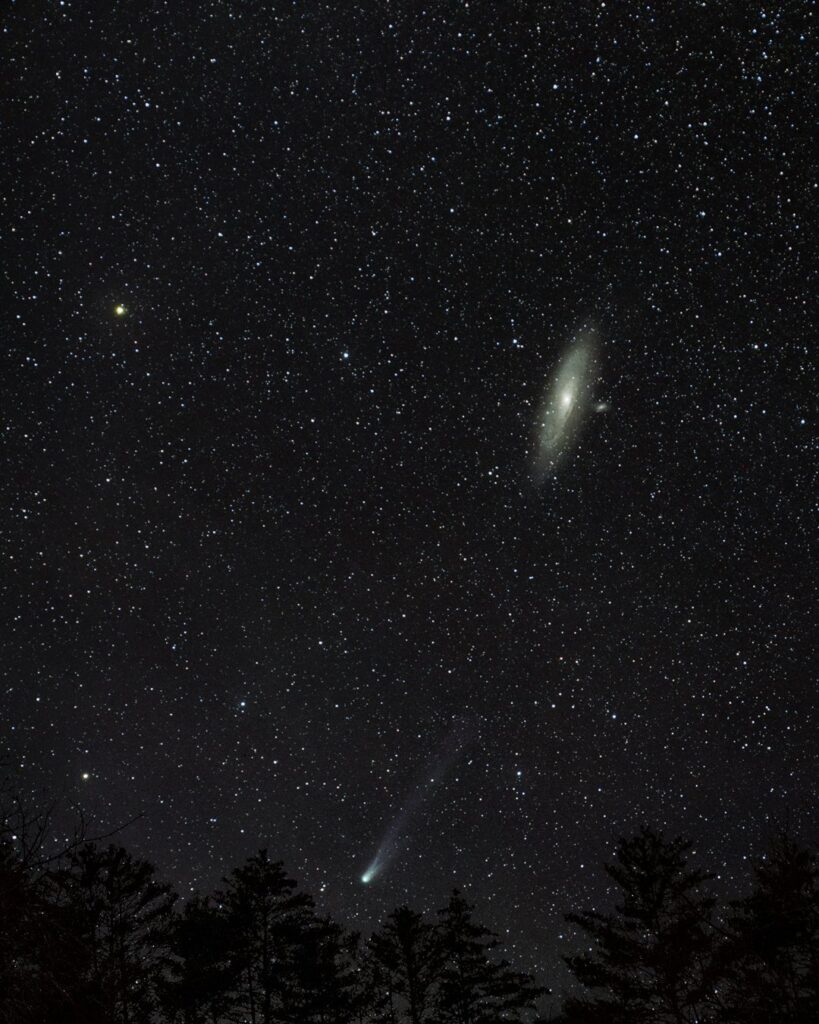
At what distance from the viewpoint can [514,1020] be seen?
25.7 metres

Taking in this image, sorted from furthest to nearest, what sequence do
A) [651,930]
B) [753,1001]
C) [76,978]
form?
[651,930] < [753,1001] < [76,978]

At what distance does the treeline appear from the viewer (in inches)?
506

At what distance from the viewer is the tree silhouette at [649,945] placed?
16531 mm

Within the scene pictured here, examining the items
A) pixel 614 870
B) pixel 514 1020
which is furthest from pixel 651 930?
pixel 514 1020

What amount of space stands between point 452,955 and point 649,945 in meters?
10.5

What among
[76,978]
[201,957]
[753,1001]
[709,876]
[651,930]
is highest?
[709,876]

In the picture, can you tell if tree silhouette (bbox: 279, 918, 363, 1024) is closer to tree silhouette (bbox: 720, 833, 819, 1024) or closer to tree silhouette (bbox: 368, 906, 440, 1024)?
tree silhouette (bbox: 368, 906, 440, 1024)

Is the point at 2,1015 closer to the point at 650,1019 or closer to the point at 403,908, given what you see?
the point at 650,1019

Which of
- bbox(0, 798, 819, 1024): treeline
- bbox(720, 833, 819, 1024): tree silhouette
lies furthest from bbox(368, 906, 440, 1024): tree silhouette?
bbox(720, 833, 819, 1024): tree silhouette

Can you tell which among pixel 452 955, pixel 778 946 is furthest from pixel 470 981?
pixel 778 946

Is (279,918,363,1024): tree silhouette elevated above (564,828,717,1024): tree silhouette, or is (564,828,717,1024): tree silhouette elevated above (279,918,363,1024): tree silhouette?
(564,828,717,1024): tree silhouette

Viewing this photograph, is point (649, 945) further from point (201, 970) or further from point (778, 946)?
point (201, 970)

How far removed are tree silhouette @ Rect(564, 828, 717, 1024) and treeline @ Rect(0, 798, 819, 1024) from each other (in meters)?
0.03

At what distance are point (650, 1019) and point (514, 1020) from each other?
11.8 m
